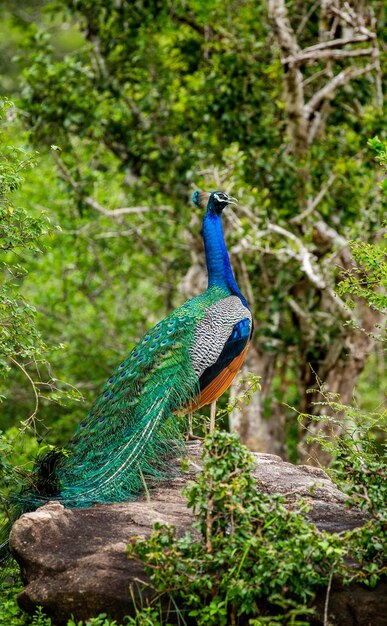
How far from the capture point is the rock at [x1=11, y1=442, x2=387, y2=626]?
449 cm

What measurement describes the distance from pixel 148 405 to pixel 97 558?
1409 millimetres

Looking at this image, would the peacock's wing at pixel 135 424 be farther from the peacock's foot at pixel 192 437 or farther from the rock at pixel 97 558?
the peacock's foot at pixel 192 437

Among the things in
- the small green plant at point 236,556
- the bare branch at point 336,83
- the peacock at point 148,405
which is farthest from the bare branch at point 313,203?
the small green plant at point 236,556

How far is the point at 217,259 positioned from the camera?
23.4ft

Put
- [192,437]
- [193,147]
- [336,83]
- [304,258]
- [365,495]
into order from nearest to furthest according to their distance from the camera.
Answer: [365,495] < [192,437] < [304,258] < [336,83] < [193,147]

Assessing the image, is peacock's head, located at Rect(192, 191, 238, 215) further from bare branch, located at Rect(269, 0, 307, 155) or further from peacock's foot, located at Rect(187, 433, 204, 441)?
bare branch, located at Rect(269, 0, 307, 155)

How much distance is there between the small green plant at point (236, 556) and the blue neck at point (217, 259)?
2.60 metres

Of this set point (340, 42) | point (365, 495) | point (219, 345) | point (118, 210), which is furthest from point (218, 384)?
point (118, 210)

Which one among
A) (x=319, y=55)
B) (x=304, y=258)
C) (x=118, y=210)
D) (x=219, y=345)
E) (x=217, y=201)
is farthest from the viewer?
(x=118, y=210)

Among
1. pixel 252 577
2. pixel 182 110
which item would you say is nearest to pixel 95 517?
pixel 252 577

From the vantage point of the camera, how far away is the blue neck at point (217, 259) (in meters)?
7.04

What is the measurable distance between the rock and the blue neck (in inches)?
77.1

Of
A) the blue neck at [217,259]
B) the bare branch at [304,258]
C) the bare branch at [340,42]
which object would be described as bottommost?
the bare branch at [304,258]

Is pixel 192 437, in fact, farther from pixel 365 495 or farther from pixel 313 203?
pixel 313 203
